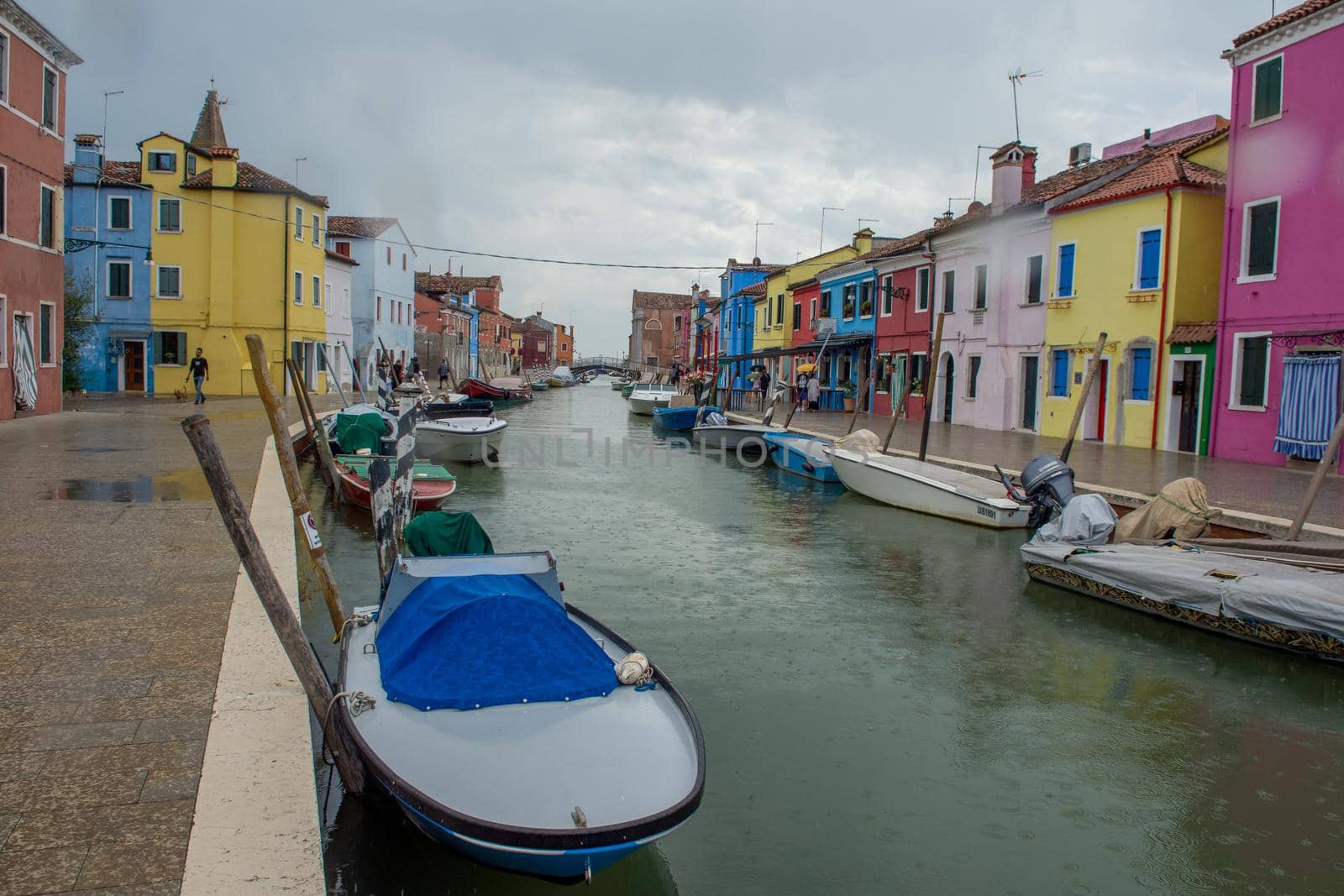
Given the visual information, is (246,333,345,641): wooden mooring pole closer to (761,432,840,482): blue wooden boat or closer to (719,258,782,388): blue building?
(761,432,840,482): blue wooden boat

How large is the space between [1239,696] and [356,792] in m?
6.14

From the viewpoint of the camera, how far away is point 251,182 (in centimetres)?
3453

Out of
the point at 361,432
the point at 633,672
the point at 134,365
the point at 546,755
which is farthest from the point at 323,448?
the point at 134,365

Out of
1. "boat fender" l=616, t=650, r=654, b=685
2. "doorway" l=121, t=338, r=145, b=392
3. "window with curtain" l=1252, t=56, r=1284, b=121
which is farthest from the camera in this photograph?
"doorway" l=121, t=338, r=145, b=392

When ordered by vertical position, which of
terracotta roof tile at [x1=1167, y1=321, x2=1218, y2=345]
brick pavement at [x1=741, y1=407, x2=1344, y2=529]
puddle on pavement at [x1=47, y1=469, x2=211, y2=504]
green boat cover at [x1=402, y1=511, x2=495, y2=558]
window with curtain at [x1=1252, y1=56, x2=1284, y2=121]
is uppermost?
window with curtain at [x1=1252, y1=56, x2=1284, y2=121]

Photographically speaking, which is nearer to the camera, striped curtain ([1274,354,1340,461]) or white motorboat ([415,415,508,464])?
striped curtain ([1274,354,1340,461])

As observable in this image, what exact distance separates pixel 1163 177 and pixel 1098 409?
4878 mm

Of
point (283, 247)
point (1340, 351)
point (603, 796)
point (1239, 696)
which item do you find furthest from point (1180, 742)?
point (283, 247)

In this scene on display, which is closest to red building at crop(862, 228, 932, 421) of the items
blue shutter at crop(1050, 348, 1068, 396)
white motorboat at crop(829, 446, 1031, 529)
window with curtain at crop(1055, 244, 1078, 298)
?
blue shutter at crop(1050, 348, 1068, 396)

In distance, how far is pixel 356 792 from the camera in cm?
478

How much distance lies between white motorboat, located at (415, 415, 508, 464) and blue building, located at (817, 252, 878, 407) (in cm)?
1540

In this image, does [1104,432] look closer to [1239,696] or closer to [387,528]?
[1239,696]

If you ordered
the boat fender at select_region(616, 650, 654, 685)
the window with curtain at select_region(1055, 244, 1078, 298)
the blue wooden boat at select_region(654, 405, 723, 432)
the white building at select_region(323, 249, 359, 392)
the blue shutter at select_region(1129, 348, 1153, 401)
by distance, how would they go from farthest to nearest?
the white building at select_region(323, 249, 359, 392), the blue wooden boat at select_region(654, 405, 723, 432), the window with curtain at select_region(1055, 244, 1078, 298), the blue shutter at select_region(1129, 348, 1153, 401), the boat fender at select_region(616, 650, 654, 685)

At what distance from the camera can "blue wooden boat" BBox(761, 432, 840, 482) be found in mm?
19484
